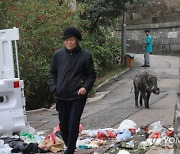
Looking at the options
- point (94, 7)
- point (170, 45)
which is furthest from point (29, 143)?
point (170, 45)

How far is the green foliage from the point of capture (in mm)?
12891

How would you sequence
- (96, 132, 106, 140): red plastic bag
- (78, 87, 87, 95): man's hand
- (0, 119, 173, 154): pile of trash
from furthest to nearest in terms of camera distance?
(96, 132, 106, 140): red plastic bag → (0, 119, 173, 154): pile of trash → (78, 87, 87, 95): man's hand

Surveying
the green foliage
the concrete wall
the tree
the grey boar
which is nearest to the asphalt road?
the grey boar

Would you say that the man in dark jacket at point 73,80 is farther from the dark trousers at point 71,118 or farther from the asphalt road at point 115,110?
the asphalt road at point 115,110

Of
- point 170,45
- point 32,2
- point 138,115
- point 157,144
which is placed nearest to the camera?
point 157,144

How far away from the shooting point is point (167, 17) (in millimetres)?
29688

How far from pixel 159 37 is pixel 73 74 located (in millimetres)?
24349

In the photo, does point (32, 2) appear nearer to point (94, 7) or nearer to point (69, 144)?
point (94, 7)

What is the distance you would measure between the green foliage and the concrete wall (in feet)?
47.2

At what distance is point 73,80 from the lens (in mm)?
6254

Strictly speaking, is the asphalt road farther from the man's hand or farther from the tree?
the tree

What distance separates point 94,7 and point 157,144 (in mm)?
14320

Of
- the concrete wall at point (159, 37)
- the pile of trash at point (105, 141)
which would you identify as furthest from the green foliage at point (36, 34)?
the concrete wall at point (159, 37)

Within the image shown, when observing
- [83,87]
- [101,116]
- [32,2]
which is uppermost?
[32,2]
